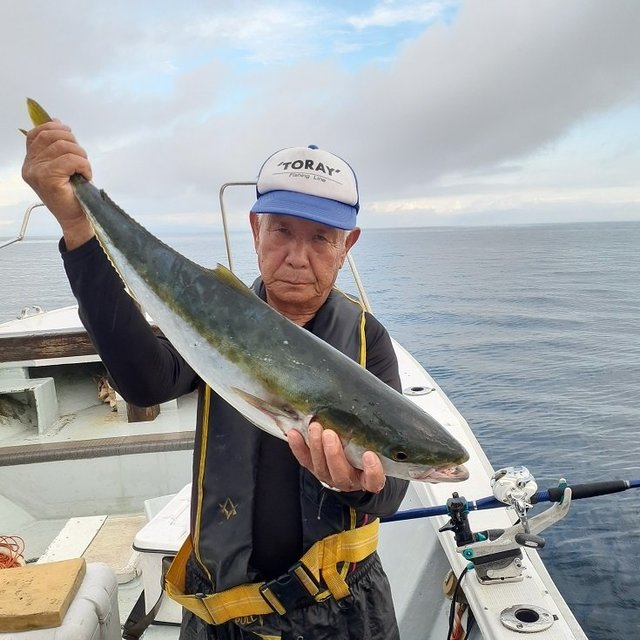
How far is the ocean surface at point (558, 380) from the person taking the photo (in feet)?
23.7

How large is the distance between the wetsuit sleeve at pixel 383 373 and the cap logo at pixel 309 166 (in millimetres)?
660

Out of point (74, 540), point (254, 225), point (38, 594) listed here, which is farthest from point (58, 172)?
point (74, 540)

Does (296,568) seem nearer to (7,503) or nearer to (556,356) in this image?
(7,503)

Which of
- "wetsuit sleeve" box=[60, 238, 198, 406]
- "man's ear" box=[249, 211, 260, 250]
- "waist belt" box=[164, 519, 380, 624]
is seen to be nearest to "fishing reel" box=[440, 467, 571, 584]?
"waist belt" box=[164, 519, 380, 624]

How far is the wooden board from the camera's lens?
264 cm

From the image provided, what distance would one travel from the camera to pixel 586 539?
25.6 feet

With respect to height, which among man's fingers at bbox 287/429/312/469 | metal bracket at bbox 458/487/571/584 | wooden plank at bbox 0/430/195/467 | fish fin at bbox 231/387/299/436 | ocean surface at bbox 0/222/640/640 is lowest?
ocean surface at bbox 0/222/640/640

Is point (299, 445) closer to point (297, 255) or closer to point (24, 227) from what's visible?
point (297, 255)

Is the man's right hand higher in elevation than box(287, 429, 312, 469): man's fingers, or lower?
higher

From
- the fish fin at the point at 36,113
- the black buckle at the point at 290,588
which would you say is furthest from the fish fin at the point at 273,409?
the fish fin at the point at 36,113

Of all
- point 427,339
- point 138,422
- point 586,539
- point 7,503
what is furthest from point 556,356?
point 7,503

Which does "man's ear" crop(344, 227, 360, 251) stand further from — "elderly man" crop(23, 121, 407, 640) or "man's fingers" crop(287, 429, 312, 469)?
"man's fingers" crop(287, 429, 312, 469)

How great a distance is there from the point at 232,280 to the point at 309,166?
2.01 ft

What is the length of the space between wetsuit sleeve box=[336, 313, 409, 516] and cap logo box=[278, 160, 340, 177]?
2.17ft
